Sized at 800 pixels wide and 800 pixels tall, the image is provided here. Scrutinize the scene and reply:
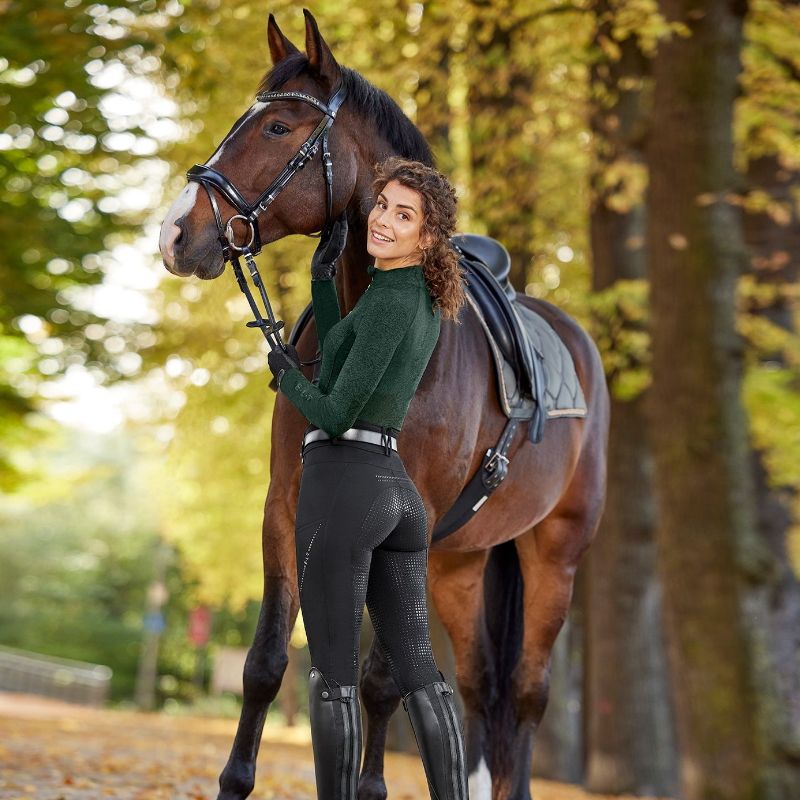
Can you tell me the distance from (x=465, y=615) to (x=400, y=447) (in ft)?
6.84

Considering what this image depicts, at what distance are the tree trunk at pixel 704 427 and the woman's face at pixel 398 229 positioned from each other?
262 inches

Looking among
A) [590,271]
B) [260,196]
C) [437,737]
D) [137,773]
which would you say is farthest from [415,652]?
[590,271]

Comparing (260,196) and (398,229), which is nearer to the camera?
(398,229)

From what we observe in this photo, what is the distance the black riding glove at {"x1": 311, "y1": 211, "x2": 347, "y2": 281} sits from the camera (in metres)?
4.64

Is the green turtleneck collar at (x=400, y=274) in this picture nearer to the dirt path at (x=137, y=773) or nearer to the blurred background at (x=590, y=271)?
the dirt path at (x=137, y=773)

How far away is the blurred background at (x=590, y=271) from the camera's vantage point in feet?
32.7

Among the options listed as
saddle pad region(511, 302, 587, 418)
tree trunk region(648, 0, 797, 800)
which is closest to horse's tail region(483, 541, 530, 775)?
saddle pad region(511, 302, 587, 418)

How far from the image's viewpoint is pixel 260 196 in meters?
4.40

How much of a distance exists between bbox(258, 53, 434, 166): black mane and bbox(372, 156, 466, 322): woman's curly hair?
773 mm

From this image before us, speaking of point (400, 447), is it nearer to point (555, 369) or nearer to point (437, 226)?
point (437, 226)

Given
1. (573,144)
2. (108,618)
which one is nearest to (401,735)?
(573,144)

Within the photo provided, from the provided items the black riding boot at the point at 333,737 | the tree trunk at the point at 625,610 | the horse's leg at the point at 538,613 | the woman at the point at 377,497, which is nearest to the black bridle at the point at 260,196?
the woman at the point at 377,497

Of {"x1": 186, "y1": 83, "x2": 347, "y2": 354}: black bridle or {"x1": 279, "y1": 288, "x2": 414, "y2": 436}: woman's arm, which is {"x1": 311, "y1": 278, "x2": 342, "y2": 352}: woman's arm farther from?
{"x1": 279, "y1": 288, "x2": 414, "y2": 436}: woman's arm

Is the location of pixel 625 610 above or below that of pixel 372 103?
→ above
